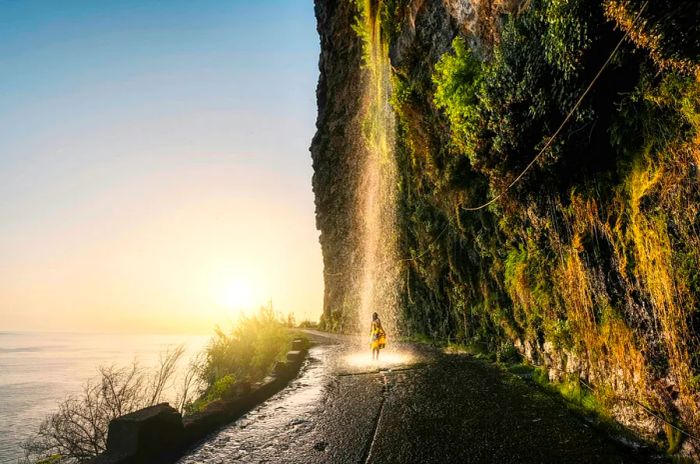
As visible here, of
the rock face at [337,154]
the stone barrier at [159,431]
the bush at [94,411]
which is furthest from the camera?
the rock face at [337,154]

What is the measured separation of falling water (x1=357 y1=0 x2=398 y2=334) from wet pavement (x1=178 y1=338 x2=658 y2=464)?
11.0 m

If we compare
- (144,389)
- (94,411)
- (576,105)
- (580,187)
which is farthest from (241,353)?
(576,105)

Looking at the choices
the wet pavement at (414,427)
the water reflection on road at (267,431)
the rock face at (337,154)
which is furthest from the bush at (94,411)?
the rock face at (337,154)

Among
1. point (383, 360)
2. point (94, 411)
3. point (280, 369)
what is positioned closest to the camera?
point (94, 411)

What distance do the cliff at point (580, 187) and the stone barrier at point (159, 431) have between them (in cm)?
569

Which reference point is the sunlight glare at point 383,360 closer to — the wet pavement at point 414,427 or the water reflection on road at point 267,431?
the wet pavement at point 414,427

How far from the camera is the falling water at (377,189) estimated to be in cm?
1623

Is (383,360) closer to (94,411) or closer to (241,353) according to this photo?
(241,353)

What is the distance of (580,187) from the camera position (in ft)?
16.5

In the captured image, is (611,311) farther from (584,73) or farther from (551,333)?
(584,73)

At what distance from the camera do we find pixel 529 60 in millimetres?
5031

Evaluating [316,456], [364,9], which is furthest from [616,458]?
[364,9]

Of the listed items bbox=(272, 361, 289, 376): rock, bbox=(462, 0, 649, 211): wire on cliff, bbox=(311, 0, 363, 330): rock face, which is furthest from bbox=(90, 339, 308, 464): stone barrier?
bbox=(311, 0, 363, 330): rock face

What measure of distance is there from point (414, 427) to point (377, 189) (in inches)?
667
